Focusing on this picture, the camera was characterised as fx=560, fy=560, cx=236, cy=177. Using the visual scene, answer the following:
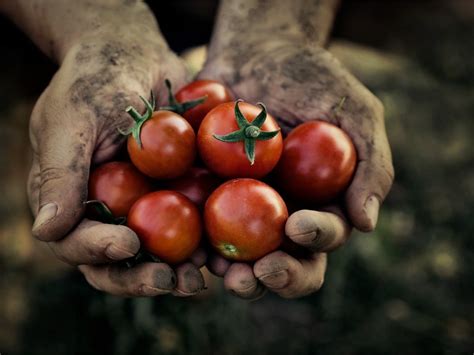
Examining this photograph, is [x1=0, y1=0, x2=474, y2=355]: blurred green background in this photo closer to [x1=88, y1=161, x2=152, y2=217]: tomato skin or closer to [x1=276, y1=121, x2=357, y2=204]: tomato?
[x1=88, y1=161, x2=152, y2=217]: tomato skin

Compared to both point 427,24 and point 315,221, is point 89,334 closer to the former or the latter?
point 315,221

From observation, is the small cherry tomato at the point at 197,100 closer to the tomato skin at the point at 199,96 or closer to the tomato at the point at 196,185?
the tomato skin at the point at 199,96

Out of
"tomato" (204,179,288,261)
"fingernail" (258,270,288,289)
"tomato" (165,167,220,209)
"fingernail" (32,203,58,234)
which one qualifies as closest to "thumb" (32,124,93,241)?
"fingernail" (32,203,58,234)

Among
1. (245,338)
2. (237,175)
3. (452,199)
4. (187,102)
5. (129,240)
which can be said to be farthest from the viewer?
(452,199)

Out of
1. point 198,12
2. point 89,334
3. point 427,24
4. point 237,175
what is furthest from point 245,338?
point 427,24

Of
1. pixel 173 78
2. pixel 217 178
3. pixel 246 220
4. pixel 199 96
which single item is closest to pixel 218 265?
pixel 246 220

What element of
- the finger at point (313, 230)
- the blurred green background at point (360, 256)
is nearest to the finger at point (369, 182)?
the finger at point (313, 230)
